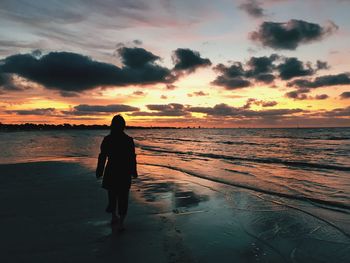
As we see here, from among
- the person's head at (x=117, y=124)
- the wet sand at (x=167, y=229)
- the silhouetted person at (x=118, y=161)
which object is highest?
the person's head at (x=117, y=124)

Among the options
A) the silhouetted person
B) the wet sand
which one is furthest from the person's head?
the wet sand

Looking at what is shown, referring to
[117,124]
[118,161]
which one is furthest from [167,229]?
[117,124]

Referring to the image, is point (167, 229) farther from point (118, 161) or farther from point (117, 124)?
point (117, 124)

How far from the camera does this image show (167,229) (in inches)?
248

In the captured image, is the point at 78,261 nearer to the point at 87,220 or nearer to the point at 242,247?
the point at 87,220

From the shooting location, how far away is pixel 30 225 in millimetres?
6328

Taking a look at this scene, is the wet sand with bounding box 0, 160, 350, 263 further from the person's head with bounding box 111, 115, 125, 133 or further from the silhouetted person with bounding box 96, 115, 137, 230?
the person's head with bounding box 111, 115, 125, 133

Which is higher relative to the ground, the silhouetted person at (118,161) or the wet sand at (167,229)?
the silhouetted person at (118,161)

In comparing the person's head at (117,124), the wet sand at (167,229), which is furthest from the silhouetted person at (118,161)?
the wet sand at (167,229)

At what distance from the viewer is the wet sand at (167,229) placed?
16.4 ft

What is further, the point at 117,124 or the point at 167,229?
the point at 167,229

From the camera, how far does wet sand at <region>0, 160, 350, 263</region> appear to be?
5.00 m

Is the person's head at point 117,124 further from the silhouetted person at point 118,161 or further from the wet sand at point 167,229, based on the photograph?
the wet sand at point 167,229

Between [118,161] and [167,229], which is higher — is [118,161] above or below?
above
